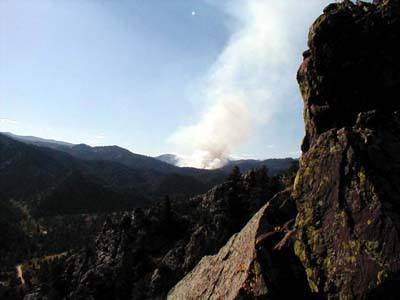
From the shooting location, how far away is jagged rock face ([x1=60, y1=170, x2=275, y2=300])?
58406 mm

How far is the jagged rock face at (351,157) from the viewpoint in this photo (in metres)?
15.8

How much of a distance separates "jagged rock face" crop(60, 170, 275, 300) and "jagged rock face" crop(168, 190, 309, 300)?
30.6 meters

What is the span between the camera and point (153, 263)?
220 ft

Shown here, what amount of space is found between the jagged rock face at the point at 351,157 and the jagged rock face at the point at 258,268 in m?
1.58

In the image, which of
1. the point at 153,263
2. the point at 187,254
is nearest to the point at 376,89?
the point at 187,254

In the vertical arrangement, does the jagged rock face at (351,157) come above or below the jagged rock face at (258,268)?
above

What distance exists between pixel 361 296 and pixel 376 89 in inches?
628

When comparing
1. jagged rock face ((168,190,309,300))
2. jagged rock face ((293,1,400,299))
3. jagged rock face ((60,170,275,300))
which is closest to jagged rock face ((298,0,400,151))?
jagged rock face ((293,1,400,299))

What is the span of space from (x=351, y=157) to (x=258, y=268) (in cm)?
825

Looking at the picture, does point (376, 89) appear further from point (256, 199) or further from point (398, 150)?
point (256, 199)

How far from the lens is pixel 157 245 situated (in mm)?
74688

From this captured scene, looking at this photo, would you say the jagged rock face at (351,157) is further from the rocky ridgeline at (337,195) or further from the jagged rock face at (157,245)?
the jagged rock face at (157,245)

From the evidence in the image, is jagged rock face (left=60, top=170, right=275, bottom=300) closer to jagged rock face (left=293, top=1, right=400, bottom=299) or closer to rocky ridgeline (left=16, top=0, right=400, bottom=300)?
rocky ridgeline (left=16, top=0, right=400, bottom=300)

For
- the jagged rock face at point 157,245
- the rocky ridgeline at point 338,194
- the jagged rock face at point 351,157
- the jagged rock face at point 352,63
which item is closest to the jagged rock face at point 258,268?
the rocky ridgeline at point 338,194
